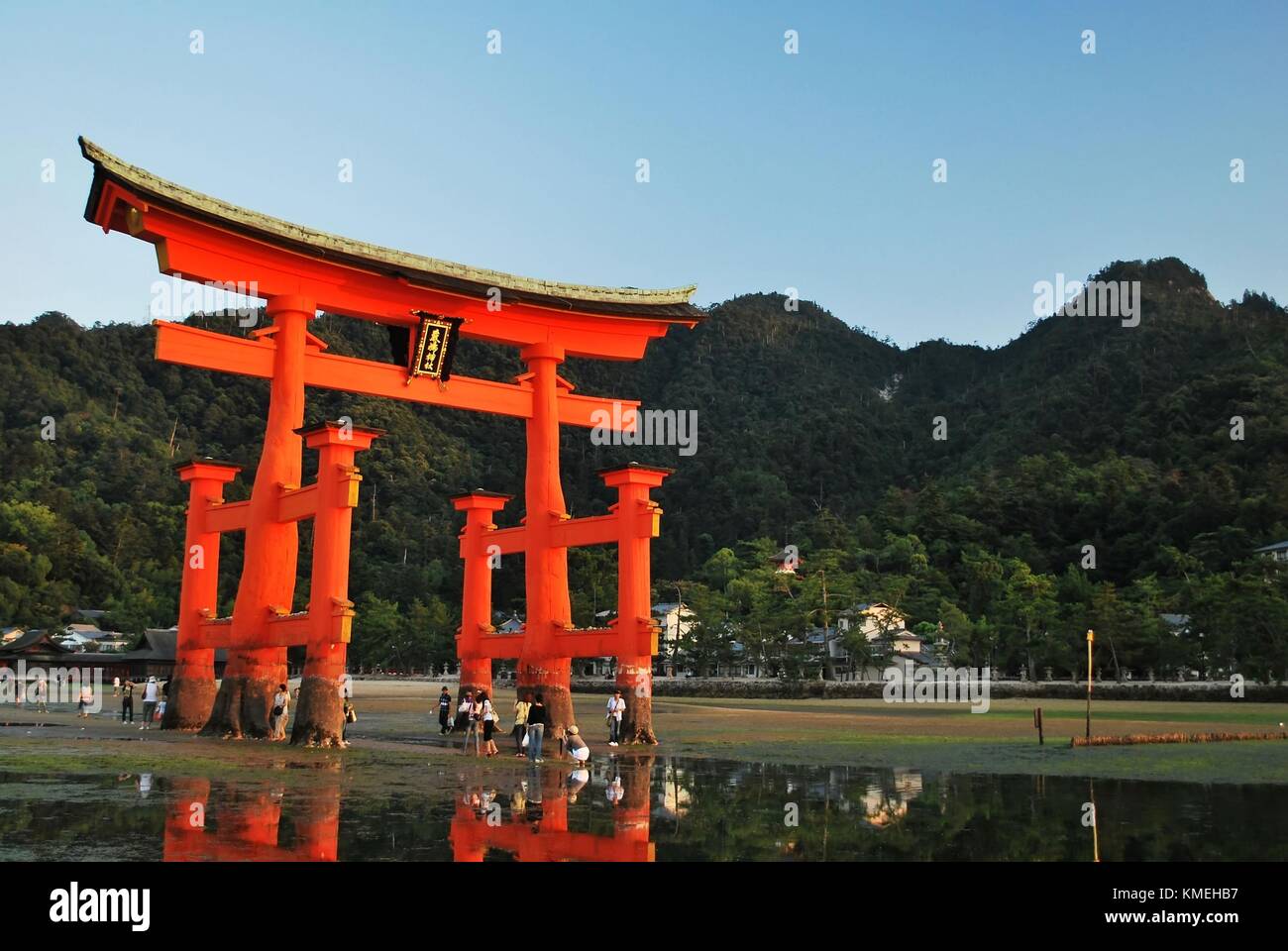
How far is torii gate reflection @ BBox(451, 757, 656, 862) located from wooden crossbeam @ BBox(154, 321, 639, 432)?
513 inches

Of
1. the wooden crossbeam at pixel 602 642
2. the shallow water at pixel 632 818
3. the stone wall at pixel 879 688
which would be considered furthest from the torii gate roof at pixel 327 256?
the stone wall at pixel 879 688

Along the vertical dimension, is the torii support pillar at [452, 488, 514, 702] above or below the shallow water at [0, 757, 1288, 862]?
above

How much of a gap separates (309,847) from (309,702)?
1290 centimetres

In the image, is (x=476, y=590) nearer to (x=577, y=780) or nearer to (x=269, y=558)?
(x=269, y=558)

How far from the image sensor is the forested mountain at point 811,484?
68.7 metres

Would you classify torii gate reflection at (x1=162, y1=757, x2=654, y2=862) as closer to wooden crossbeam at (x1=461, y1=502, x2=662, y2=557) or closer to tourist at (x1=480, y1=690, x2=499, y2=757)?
tourist at (x1=480, y1=690, x2=499, y2=757)

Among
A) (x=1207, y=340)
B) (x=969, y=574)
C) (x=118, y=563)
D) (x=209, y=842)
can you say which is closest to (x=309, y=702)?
(x=209, y=842)

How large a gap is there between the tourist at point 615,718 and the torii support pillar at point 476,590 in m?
4.53

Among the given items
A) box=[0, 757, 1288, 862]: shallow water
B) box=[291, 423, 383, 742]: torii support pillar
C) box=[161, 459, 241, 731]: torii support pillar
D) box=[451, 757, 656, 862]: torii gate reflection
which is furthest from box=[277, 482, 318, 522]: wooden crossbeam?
box=[451, 757, 656, 862]: torii gate reflection

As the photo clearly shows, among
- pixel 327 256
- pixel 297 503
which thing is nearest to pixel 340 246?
pixel 327 256

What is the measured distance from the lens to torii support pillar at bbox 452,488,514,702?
31000mm

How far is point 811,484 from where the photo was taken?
409ft

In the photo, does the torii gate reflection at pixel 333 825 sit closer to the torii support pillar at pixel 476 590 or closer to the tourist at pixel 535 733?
the tourist at pixel 535 733
